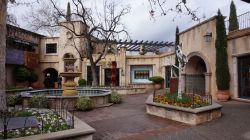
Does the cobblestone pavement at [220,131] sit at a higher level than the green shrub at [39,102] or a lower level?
lower

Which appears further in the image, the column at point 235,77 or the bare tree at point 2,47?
the column at point 235,77

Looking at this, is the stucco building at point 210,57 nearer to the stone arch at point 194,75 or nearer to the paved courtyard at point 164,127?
the stone arch at point 194,75

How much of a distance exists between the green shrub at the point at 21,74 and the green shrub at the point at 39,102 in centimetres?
1529

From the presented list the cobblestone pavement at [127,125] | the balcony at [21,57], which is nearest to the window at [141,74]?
the balcony at [21,57]

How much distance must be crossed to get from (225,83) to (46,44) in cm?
2357

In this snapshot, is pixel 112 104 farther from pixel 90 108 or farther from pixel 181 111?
pixel 181 111

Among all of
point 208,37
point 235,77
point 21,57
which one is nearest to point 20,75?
point 21,57

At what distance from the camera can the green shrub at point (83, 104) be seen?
12.8 m

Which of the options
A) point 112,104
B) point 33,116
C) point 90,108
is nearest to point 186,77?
point 112,104

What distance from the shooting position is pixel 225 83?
50.3 ft

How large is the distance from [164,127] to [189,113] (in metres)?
1.13

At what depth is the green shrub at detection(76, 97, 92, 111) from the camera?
503 inches

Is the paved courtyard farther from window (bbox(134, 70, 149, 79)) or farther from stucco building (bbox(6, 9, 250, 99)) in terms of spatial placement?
window (bbox(134, 70, 149, 79))

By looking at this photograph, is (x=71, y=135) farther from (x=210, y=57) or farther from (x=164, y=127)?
(x=210, y=57)
